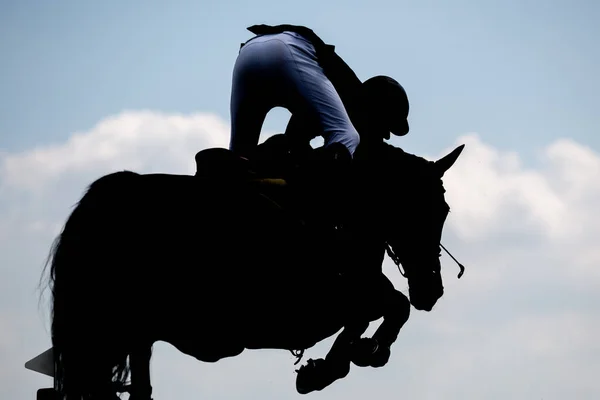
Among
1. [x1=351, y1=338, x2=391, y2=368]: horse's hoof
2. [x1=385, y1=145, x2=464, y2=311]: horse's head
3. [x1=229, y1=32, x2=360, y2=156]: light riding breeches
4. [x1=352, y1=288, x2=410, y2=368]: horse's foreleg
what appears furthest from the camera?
[x1=385, y1=145, x2=464, y2=311]: horse's head

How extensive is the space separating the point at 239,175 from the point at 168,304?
1182 mm

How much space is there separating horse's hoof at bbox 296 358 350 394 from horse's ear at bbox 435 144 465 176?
1946 millimetres

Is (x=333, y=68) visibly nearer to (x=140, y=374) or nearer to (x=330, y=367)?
(x=330, y=367)

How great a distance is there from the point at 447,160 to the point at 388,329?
159 cm

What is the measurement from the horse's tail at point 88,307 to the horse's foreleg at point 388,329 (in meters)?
2.66

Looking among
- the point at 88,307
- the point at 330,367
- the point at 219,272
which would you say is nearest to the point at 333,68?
the point at 219,272

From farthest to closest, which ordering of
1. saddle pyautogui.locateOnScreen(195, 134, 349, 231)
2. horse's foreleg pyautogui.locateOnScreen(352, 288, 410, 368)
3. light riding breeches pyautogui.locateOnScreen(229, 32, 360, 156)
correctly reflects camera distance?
horse's foreleg pyautogui.locateOnScreen(352, 288, 410, 368) < light riding breeches pyautogui.locateOnScreen(229, 32, 360, 156) < saddle pyautogui.locateOnScreen(195, 134, 349, 231)

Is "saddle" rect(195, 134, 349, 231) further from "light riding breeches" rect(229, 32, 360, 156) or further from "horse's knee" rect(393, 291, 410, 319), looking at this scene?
"horse's knee" rect(393, 291, 410, 319)

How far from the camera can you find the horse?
336 inches

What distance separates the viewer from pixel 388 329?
10.7m

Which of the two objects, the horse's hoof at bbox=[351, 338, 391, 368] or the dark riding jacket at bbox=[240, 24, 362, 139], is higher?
the dark riding jacket at bbox=[240, 24, 362, 139]

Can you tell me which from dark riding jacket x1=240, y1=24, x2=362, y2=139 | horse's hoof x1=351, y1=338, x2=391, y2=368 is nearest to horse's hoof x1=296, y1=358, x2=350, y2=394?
horse's hoof x1=351, y1=338, x2=391, y2=368

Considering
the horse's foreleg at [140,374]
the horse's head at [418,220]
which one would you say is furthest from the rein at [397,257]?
the horse's foreleg at [140,374]

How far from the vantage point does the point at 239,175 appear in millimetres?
9367
